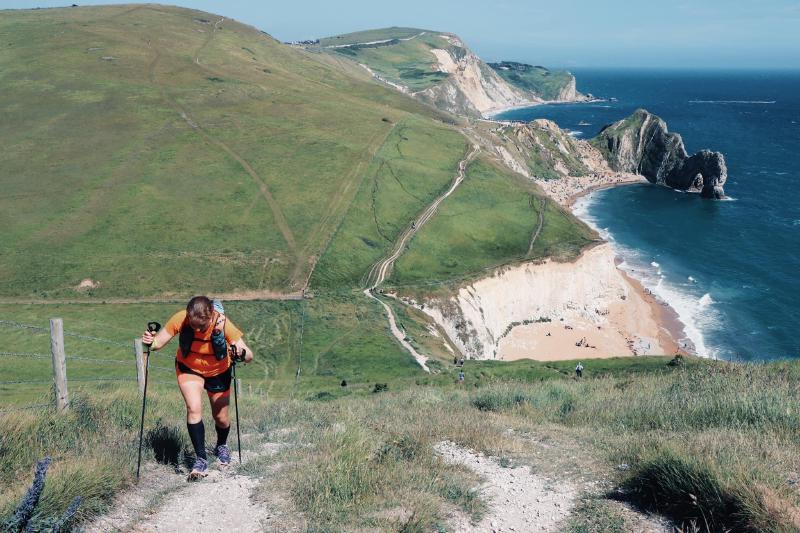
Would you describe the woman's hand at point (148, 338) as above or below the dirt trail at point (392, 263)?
above

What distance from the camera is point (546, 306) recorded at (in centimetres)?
7581

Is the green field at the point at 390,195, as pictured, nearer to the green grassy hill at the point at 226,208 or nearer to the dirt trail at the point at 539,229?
the green grassy hill at the point at 226,208

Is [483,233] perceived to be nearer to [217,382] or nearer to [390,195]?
[390,195]

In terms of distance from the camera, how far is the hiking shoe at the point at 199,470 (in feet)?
33.1

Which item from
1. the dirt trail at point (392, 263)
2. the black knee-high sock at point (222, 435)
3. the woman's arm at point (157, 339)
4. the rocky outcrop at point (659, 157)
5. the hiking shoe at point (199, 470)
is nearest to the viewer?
the woman's arm at point (157, 339)

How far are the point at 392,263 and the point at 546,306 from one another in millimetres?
22392

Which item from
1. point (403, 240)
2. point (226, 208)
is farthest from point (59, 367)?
point (226, 208)

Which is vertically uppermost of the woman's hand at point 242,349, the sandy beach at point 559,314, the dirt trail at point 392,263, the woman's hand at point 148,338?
the woman's hand at point 148,338

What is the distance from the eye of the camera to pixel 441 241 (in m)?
78.8

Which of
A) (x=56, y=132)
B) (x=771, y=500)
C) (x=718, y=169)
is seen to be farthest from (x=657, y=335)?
(x=56, y=132)

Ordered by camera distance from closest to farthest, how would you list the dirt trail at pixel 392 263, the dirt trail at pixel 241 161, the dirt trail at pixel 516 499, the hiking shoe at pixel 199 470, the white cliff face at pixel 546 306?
the dirt trail at pixel 516 499
the hiking shoe at pixel 199 470
the dirt trail at pixel 392 263
the white cliff face at pixel 546 306
the dirt trail at pixel 241 161

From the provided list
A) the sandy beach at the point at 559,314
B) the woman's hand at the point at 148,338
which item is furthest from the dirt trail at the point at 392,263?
the woman's hand at the point at 148,338

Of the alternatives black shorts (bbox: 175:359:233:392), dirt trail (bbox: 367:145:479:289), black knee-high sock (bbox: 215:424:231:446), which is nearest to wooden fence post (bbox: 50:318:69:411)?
black shorts (bbox: 175:359:233:392)

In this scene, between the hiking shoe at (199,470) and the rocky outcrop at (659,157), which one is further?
the rocky outcrop at (659,157)
